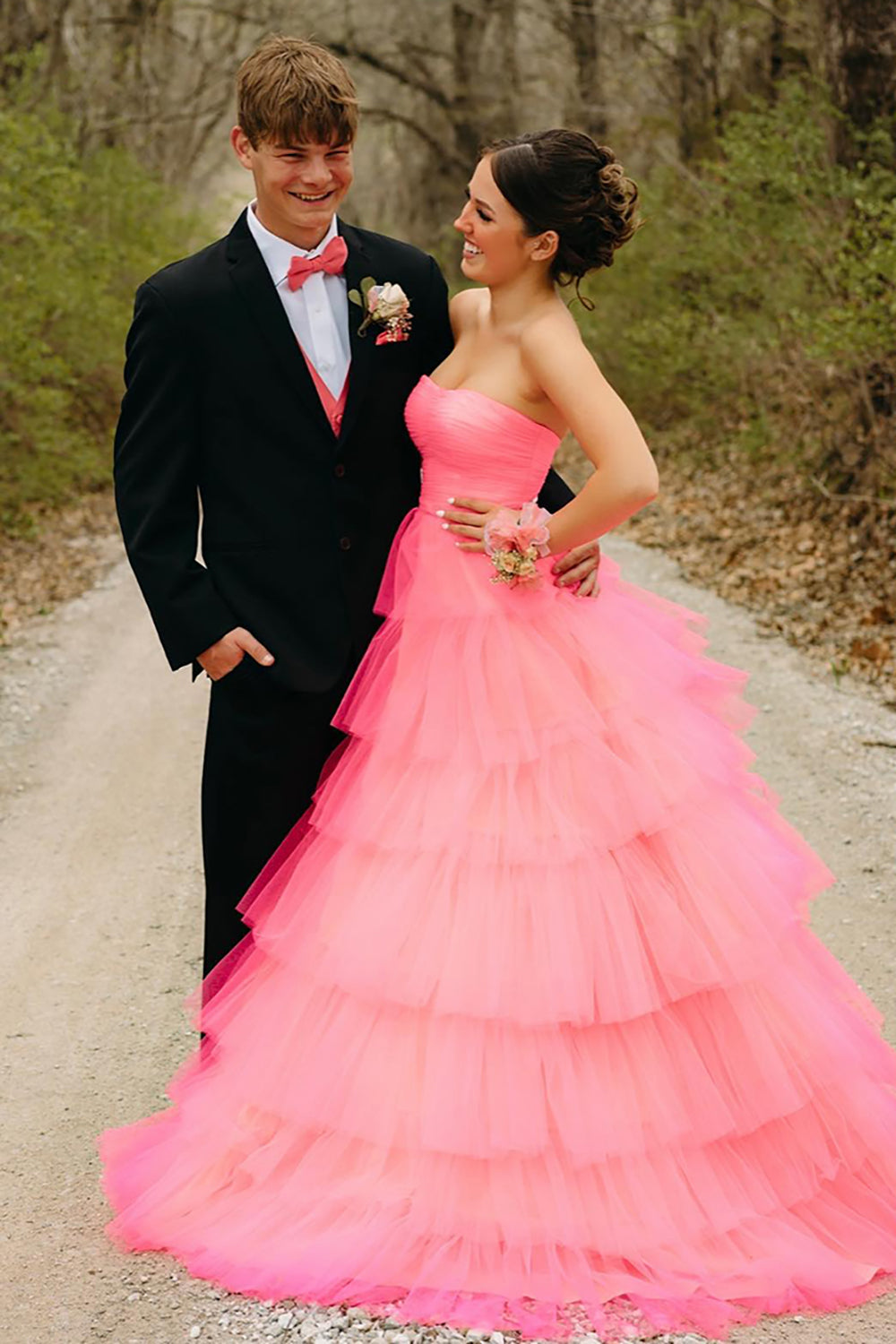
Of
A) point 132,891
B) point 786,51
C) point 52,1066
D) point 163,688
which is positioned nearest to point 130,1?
point 786,51

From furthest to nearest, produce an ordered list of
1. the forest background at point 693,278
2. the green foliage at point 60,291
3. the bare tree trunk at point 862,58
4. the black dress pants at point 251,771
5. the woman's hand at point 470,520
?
the green foliage at point 60,291
the bare tree trunk at point 862,58
the forest background at point 693,278
the black dress pants at point 251,771
the woman's hand at point 470,520

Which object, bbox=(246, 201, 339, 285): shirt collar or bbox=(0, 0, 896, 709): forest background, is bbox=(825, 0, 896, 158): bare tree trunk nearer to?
bbox=(0, 0, 896, 709): forest background

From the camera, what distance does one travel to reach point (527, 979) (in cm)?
294

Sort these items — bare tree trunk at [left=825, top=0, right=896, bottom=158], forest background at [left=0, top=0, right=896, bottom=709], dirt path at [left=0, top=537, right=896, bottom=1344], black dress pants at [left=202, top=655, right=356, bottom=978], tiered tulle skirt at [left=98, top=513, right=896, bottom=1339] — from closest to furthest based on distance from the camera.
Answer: tiered tulle skirt at [left=98, top=513, right=896, bottom=1339] < dirt path at [left=0, top=537, right=896, bottom=1344] < black dress pants at [left=202, top=655, right=356, bottom=978] < forest background at [left=0, top=0, right=896, bottom=709] < bare tree trunk at [left=825, top=0, right=896, bottom=158]

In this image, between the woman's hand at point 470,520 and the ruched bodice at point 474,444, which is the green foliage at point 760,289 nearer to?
the ruched bodice at point 474,444

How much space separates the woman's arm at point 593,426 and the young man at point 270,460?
23 cm

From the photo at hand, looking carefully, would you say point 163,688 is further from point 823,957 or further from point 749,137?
point 749,137

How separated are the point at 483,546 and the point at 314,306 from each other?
0.68 m

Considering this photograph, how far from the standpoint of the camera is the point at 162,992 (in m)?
4.77

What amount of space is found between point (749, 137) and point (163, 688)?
8.66 metres

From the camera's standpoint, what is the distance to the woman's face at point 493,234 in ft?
10.7

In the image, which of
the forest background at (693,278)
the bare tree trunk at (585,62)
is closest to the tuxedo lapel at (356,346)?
the forest background at (693,278)

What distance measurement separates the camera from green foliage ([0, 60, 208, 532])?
11578 mm

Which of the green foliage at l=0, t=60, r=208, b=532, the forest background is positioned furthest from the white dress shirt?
the green foliage at l=0, t=60, r=208, b=532
